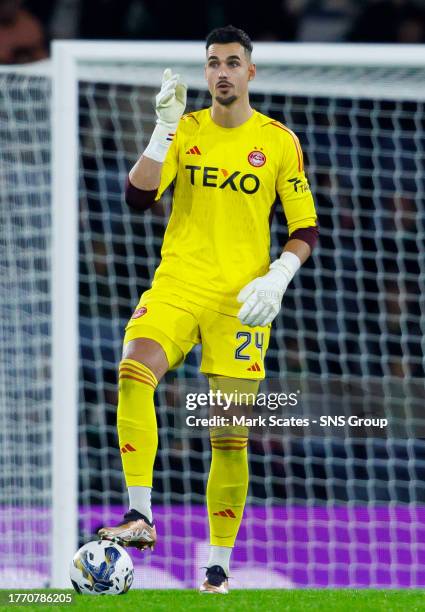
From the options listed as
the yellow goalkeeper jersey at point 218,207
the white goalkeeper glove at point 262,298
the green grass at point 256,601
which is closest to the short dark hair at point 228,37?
the yellow goalkeeper jersey at point 218,207

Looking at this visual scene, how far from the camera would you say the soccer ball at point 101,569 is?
4457mm

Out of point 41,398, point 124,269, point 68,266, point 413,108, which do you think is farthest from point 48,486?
point 413,108

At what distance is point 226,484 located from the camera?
506 centimetres

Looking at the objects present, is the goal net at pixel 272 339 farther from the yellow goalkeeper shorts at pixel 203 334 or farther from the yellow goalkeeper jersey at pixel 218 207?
the yellow goalkeeper jersey at pixel 218 207

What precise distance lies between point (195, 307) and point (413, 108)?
4201mm

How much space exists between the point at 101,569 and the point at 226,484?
30.0 inches

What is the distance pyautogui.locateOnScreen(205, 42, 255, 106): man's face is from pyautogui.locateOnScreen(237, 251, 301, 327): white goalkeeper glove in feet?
2.20

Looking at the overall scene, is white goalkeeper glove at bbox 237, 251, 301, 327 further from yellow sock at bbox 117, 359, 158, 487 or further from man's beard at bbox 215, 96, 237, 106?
man's beard at bbox 215, 96, 237, 106

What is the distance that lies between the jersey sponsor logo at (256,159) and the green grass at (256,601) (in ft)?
5.17

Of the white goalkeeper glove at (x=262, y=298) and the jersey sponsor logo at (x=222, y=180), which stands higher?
the jersey sponsor logo at (x=222, y=180)

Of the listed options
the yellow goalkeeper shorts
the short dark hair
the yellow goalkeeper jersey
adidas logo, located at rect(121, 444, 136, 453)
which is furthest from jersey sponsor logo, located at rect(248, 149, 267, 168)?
adidas logo, located at rect(121, 444, 136, 453)

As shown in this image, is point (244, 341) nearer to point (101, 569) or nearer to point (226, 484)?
point (226, 484)

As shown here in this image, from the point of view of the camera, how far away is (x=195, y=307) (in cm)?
484

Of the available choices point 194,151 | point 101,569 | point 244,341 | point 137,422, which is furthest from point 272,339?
point 101,569
